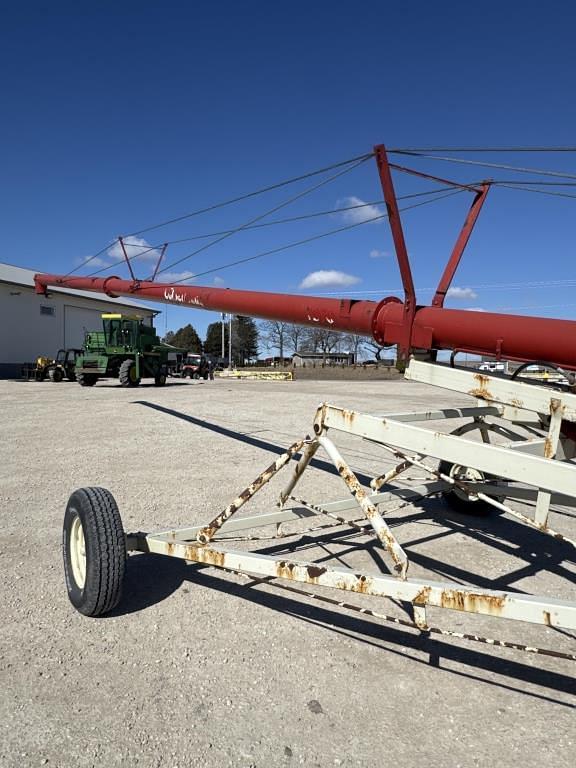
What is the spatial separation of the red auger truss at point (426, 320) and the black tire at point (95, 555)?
7.76 ft

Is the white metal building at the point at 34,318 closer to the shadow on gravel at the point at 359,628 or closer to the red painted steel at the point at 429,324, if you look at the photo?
the red painted steel at the point at 429,324

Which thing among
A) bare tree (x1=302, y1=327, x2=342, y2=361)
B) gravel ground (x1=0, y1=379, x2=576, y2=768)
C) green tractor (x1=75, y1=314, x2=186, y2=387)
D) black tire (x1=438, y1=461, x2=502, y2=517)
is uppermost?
bare tree (x1=302, y1=327, x2=342, y2=361)

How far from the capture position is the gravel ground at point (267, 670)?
1994mm

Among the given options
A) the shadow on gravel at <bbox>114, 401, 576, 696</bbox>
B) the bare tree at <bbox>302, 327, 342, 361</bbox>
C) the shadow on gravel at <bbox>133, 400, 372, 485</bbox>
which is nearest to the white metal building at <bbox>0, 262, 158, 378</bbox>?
the shadow on gravel at <bbox>133, 400, 372, 485</bbox>

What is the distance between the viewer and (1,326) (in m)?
28.8

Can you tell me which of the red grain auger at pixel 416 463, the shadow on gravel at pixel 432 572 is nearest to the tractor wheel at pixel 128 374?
the red grain auger at pixel 416 463

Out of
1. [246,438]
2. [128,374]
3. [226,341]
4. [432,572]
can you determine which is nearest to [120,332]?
[128,374]

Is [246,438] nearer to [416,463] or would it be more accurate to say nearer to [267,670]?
[416,463]

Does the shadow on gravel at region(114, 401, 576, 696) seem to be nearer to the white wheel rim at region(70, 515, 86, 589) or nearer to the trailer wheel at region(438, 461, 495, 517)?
the trailer wheel at region(438, 461, 495, 517)

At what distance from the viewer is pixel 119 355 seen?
72.1ft

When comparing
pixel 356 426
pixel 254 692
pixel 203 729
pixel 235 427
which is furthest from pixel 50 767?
pixel 235 427

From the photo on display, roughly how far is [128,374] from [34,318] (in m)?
13.7

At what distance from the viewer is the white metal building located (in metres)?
29.0

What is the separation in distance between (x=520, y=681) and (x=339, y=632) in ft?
3.05
